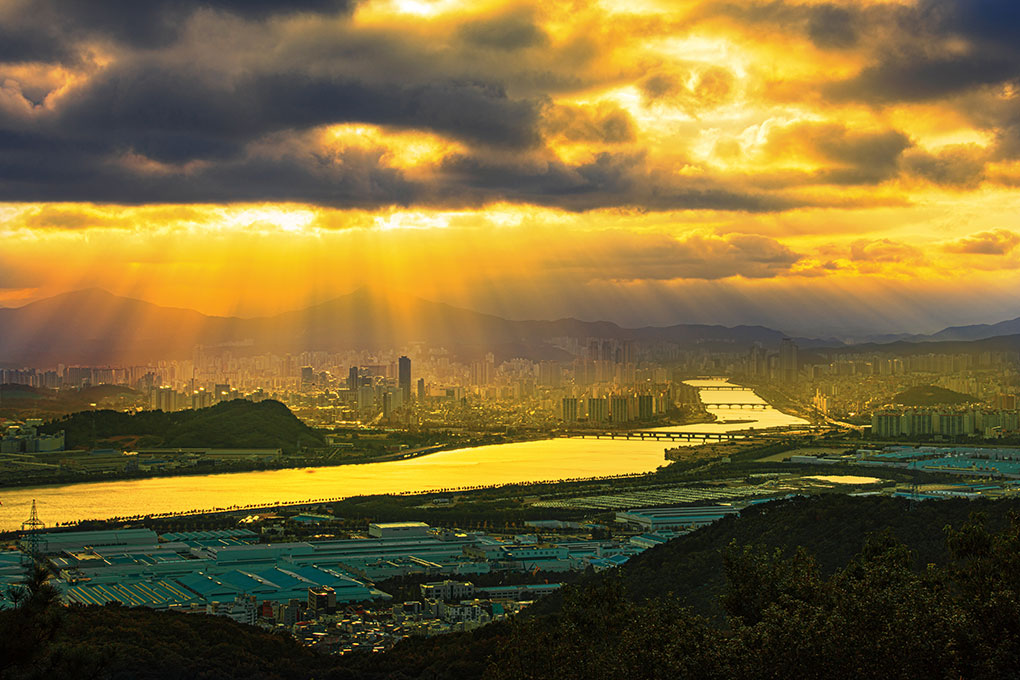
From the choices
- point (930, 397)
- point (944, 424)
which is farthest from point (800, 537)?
point (930, 397)

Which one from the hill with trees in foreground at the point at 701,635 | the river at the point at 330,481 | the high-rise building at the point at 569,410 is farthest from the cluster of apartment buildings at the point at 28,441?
the high-rise building at the point at 569,410

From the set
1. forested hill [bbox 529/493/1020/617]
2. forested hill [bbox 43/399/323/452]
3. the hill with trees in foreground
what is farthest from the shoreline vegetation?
the hill with trees in foreground

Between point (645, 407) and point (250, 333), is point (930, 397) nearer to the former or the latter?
point (645, 407)

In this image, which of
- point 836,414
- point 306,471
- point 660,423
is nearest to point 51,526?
point 306,471

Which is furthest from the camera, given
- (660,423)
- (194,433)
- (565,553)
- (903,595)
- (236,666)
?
(660,423)

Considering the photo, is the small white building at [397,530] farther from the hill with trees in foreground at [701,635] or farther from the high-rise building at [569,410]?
the high-rise building at [569,410]

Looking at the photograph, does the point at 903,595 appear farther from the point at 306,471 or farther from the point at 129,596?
the point at 306,471
